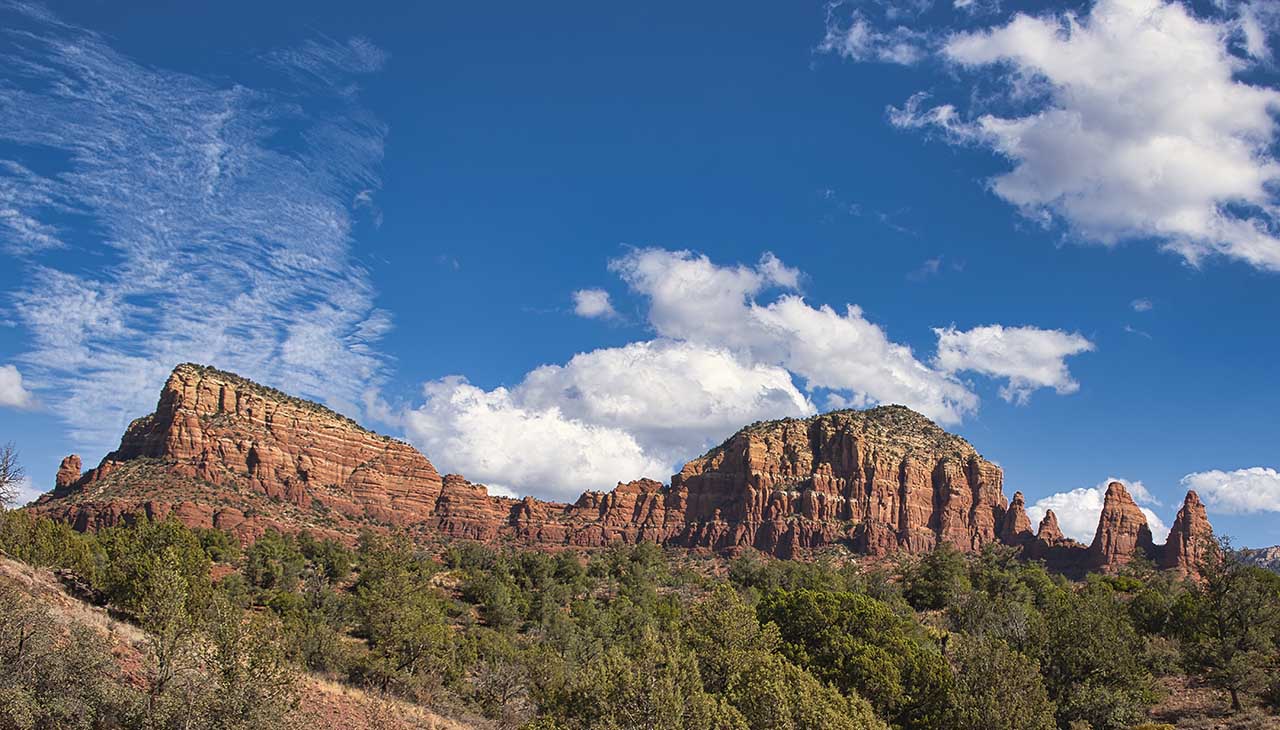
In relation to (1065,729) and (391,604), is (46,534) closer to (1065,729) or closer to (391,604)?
(391,604)

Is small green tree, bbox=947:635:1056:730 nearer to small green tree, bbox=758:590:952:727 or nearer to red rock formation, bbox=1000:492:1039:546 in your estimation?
small green tree, bbox=758:590:952:727

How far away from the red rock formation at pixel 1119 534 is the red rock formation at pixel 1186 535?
378 cm

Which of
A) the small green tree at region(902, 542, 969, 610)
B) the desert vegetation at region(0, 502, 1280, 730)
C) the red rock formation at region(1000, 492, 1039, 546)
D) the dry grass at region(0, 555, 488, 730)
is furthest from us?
the red rock formation at region(1000, 492, 1039, 546)

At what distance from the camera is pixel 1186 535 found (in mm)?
134250

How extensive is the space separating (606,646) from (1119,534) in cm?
11607

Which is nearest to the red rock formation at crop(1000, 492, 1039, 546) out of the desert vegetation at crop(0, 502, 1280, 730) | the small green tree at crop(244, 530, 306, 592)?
the desert vegetation at crop(0, 502, 1280, 730)

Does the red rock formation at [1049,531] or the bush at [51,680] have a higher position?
the red rock formation at [1049,531]

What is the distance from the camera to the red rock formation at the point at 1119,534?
13888cm

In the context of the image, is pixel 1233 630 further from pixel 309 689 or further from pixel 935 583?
pixel 309 689

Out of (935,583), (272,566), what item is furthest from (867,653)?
(272,566)

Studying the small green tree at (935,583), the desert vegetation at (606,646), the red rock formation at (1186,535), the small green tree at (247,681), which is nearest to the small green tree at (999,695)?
the desert vegetation at (606,646)

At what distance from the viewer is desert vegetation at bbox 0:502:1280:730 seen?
81.7ft

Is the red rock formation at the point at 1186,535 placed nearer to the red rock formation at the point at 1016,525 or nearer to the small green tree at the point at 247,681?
the red rock formation at the point at 1016,525

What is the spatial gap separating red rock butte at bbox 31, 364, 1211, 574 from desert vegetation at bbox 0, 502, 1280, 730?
1848 inches
